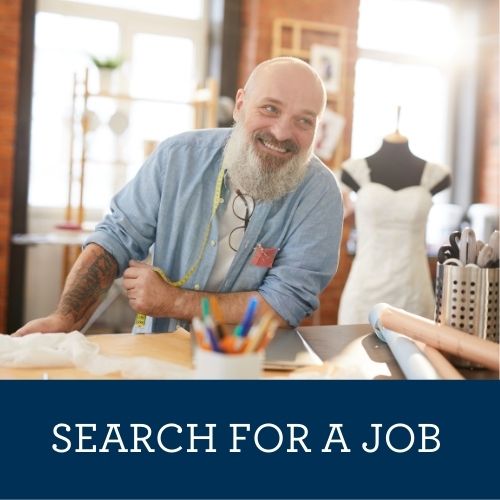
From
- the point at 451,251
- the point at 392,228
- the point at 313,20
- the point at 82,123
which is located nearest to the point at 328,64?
the point at 313,20

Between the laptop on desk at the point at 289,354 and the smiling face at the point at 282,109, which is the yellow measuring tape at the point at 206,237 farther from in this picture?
the laptop on desk at the point at 289,354

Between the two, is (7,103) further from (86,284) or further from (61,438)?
(61,438)

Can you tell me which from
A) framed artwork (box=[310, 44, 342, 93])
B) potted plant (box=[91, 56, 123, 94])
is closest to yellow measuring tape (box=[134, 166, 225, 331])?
potted plant (box=[91, 56, 123, 94])

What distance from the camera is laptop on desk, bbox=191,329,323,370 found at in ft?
4.16

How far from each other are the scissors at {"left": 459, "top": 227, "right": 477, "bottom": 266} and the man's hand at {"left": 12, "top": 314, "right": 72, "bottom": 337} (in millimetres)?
858

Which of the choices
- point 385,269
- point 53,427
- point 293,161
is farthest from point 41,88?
point 53,427

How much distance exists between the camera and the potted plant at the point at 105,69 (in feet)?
15.4

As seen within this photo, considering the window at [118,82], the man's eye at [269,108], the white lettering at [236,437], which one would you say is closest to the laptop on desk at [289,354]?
the white lettering at [236,437]

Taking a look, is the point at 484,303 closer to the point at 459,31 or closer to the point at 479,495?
the point at 479,495

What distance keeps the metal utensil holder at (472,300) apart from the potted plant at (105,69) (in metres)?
3.66

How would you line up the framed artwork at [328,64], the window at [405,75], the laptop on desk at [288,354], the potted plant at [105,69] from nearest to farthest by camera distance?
1. the laptop on desk at [288,354]
2. the potted plant at [105,69]
3. the framed artwork at [328,64]
4. the window at [405,75]

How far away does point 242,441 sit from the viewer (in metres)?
0.87

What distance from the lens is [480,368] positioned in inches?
53.2

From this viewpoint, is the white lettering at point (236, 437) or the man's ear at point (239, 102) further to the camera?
the man's ear at point (239, 102)
